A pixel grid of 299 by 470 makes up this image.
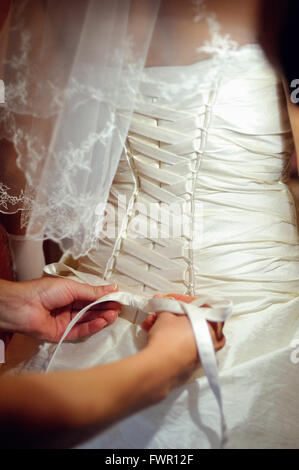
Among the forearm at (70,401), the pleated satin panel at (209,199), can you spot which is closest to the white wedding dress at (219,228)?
the pleated satin panel at (209,199)

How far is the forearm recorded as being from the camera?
0.45 m

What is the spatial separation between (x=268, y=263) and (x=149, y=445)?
400 mm

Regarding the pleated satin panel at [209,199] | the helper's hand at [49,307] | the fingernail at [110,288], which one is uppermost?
the pleated satin panel at [209,199]

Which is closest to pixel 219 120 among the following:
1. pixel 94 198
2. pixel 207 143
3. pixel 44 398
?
pixel 207 143

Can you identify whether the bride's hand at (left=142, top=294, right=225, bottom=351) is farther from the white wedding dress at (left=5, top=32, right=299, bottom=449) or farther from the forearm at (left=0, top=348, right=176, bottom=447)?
the forearm at (left=0, top=348, right=176, bottom=447)

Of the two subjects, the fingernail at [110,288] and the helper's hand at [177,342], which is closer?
the helper's hand at [177,342]

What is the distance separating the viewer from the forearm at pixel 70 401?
0.45m

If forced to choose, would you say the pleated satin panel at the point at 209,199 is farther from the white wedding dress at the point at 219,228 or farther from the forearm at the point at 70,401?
the forearm at the point at 70,401

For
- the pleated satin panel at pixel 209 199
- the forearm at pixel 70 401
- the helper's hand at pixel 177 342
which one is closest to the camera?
the forearm at pixel 70 401

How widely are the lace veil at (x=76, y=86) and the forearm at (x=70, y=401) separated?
0.78 ft

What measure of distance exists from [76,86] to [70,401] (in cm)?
46

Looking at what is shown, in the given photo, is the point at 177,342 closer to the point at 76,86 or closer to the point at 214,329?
the point at 214,329

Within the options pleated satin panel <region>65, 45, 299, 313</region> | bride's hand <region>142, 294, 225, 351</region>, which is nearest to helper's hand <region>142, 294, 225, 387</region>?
bride's hand <region>142, 294, 225, 351</region>

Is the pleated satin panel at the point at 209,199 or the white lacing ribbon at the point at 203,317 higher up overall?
the pleated satin panel at the point at 209,199
